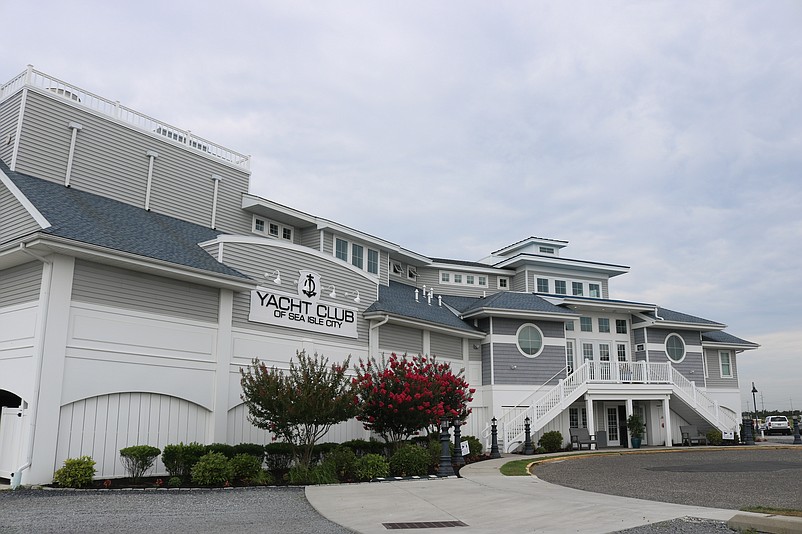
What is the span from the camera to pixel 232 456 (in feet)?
53.6

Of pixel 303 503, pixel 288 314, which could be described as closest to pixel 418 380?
pixel 288 314

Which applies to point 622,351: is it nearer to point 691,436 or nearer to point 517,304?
point 691,436

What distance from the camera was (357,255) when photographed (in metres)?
27.2

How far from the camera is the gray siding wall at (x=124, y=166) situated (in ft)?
60.2

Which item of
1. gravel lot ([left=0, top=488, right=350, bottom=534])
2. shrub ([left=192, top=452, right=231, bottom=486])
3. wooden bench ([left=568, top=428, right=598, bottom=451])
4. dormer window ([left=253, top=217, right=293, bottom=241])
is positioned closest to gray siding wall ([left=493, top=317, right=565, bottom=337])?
wooden bench ([left=568, top=428, right=598, bottom=451])

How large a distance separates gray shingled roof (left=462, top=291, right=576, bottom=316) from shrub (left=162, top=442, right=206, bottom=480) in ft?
52.1

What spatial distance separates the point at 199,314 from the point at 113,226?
10.4ft

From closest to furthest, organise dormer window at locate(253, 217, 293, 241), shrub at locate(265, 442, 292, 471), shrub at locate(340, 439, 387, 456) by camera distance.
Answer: shrub at locate(265, 442, 292, 471) → shrub at locate(340, 439, 387, 456) → dormer window at locate(253, 217, 293, 241)

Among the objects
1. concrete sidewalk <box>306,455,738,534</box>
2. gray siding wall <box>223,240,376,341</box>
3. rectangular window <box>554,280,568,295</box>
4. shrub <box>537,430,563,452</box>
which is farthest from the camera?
rectangular window <box>554,280,568,295</box>

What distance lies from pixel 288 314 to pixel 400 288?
31.2ft

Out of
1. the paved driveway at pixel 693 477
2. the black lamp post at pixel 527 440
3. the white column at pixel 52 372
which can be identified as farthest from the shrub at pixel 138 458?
the black lamp post at pixel 527 440

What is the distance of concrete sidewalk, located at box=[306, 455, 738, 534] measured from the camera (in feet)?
32.3

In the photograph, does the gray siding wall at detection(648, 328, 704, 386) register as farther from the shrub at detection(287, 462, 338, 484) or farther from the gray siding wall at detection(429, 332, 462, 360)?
the shrub at detection(287, 462, 338, 484)

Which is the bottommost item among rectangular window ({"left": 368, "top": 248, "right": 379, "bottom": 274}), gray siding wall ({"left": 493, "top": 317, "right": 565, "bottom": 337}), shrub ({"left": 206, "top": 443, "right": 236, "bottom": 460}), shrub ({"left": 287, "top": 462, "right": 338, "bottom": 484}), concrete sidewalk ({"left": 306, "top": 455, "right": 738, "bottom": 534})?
concrete sidewalk ({"left": 306, "top": 455, "right": 738, "bottom": 534})
